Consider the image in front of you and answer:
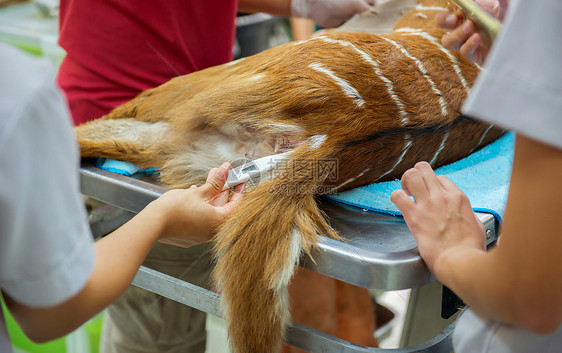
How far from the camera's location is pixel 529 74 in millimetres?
451

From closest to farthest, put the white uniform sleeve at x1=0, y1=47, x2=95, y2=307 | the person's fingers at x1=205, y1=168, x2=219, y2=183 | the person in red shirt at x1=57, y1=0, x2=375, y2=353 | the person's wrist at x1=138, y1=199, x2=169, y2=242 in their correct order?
the white uniform sleeve at x1=0, y1=47, x2=95, y2=307 → the person's wrist at x1=138, y1=199, x2=169, y2=242 → the person's fingers at x1=205, y1=168, x2=219, y2=183 → the person in red shirt at x1=57, y1=0, x2=375, y2=353

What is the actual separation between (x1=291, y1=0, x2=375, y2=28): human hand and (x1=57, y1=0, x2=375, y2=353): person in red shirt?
26 centimetres

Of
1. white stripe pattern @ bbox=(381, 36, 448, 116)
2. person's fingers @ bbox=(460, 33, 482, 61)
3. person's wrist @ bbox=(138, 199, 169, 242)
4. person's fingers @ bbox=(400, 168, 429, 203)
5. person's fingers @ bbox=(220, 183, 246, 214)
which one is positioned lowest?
person's fingers @ bbox=(220, 183, 246, 214)

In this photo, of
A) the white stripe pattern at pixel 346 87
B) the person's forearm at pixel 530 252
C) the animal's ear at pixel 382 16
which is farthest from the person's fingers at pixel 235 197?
the animal's ear at pixel 382 16

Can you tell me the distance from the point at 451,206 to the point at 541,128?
0.76ft

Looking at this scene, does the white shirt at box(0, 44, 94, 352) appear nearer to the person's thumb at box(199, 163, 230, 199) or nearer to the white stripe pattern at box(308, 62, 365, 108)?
the person's thumb at box(199, 163, 230, 199)

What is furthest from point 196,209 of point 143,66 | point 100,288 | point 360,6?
point 360,6

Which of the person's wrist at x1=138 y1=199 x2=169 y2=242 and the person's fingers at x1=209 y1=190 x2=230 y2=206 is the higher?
the person's wrist at x1=138 y1=199 x2=169 y2=242

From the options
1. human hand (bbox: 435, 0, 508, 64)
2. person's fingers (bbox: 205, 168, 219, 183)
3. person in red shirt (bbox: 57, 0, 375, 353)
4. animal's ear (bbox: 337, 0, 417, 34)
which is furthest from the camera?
animal's ear (bbox: 337, 0, 417, 34)

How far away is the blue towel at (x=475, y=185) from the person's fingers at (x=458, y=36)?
0.72 feet

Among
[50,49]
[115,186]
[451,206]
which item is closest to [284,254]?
[451,206]

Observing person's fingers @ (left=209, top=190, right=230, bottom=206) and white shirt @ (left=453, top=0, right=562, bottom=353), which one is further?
person's fingers @ (left=209, top=190, right=230, bottom=206)

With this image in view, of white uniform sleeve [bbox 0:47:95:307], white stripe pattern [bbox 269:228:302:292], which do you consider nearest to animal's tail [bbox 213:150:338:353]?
white stripe pattern [bbox 269:228:302:292]

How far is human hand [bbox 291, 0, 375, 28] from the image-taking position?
1.31m
